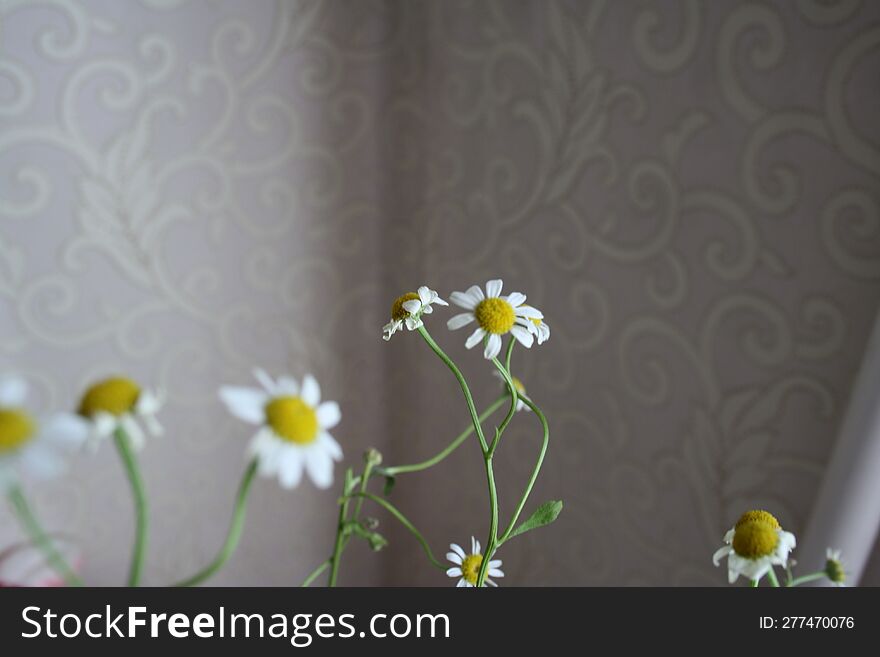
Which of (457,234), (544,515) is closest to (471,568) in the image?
(544,515)

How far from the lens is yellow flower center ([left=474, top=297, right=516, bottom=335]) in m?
0.32

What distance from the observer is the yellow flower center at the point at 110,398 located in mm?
197

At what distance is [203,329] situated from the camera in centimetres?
105

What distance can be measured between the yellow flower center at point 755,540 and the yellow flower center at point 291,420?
207 mm

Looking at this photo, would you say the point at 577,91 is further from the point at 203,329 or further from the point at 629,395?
the point at 203,329

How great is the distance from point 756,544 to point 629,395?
1.81ft

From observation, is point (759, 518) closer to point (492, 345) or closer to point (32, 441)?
point (492, 345)

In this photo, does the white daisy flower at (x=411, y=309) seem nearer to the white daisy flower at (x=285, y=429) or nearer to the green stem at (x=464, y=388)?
the green stem at (x=464, y=388)

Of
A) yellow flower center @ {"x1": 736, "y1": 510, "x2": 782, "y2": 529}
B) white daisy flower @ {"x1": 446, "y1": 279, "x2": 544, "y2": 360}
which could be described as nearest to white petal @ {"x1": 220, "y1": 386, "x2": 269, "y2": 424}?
white daisy flower @ {"x1": 446, "y1": 279, "x2": 544, "y2": 360}

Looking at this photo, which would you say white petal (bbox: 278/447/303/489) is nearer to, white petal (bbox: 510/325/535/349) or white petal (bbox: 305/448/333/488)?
white petal (bbox: 305/448/333/488)

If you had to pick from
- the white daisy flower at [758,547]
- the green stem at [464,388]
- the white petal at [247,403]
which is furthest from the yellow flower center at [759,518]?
the white petal at [247,403]

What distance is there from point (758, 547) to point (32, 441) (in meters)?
0.28

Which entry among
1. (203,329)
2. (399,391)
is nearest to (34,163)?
(203,329)
